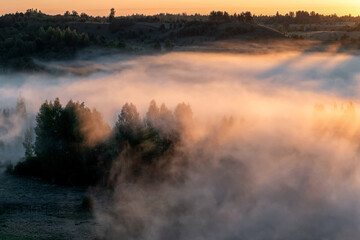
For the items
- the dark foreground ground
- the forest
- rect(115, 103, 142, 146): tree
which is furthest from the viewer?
rect(115, 103, 142, 146): tree

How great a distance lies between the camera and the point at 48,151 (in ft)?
248

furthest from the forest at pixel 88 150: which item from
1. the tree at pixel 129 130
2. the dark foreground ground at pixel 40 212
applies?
the dark foreground ground at pixel 40 212

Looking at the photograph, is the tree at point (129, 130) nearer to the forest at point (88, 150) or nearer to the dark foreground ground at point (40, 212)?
the forest at point (88, 150)

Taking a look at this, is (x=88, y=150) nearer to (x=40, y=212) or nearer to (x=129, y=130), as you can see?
(x=129, y=130)

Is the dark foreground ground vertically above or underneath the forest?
underneath

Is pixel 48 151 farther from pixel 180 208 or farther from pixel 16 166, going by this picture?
pixel 180 208

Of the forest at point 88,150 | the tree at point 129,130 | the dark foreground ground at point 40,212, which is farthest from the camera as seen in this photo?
the tree at point 129,130

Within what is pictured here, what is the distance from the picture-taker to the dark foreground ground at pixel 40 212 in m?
51.6

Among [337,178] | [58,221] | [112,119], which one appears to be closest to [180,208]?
[58,221]

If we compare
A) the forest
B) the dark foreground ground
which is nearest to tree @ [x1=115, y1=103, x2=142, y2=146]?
the forest

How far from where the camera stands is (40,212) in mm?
59156

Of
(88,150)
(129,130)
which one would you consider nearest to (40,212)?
(88,150)

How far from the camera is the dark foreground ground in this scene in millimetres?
51625

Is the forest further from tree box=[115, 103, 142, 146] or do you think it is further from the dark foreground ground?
the dark foreground ground
